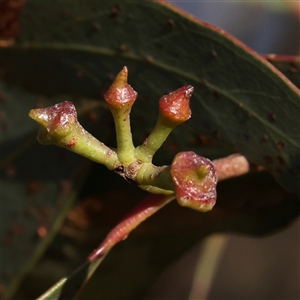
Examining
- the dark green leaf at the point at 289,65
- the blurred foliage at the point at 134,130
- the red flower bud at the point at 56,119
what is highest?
the dark green leaf at the point at 289,65

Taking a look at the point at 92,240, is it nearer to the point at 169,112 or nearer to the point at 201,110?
the point at 201,110

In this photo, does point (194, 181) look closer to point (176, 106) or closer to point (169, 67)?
point (176, 106)

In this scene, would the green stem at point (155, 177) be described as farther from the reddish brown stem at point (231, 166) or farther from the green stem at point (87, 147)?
the reddish brown stem at point (231, 166)

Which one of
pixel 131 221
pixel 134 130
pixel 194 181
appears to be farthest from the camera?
pixel 134 130

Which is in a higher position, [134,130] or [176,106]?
[176,106]

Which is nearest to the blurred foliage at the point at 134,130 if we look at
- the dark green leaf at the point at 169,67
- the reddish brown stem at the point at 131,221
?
the dark green leaf at the point at 169,67

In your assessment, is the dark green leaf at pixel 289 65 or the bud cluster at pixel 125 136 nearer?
the bud cluster at pixel 125 136

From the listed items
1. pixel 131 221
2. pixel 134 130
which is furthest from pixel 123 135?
pixel 134 130

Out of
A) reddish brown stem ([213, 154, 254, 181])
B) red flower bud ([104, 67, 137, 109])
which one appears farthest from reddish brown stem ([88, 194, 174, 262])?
red flower bud ([104, 67, 137, 109])
